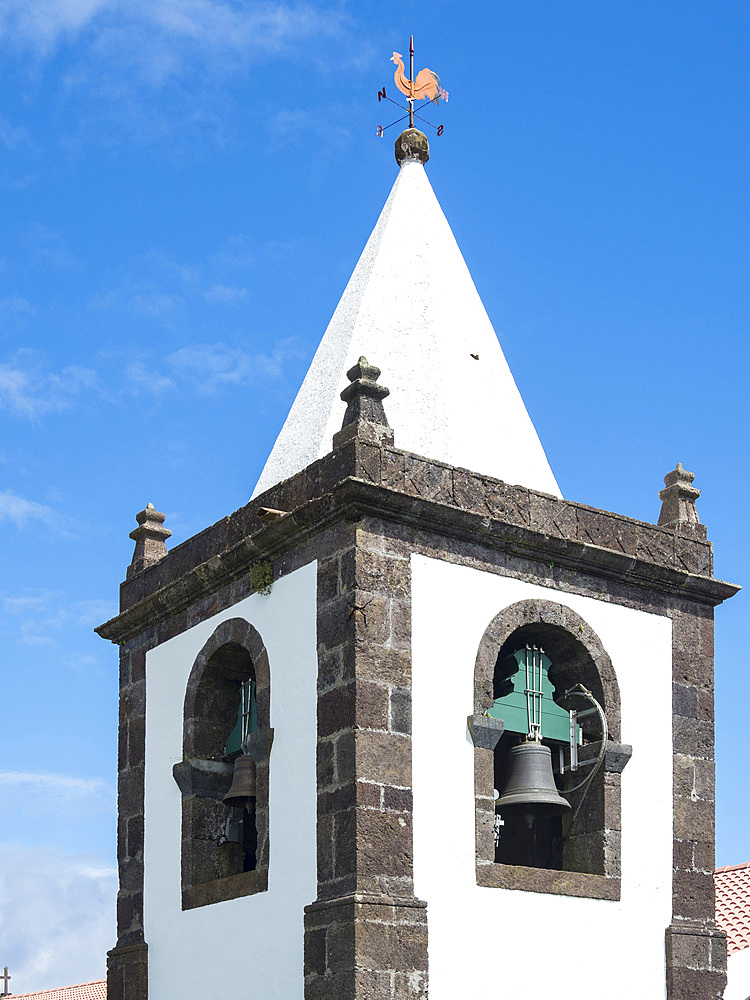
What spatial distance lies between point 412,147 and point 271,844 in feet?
22.6

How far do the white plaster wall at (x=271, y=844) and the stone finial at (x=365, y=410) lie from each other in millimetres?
1064

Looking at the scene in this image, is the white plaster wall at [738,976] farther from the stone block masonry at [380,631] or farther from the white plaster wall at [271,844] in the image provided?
the white plaster wall at [271,844]

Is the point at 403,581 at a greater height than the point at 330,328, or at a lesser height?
lesser

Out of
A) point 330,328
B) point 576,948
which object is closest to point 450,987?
point 576,948

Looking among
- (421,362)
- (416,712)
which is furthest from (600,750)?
(421,362)

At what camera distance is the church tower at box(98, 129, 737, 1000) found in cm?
1192

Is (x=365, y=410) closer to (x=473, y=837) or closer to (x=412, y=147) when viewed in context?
(x=473, y=837)

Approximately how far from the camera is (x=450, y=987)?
38.8 feet

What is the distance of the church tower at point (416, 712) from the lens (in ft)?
39.1

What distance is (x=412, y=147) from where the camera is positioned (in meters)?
16.0

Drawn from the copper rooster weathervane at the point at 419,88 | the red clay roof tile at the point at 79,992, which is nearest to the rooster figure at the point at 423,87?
the copper rooster weathervane at the point at 419,88

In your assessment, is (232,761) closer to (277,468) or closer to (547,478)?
(277,468)

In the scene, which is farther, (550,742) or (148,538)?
(148,538)

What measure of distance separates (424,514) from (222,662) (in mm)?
2465
